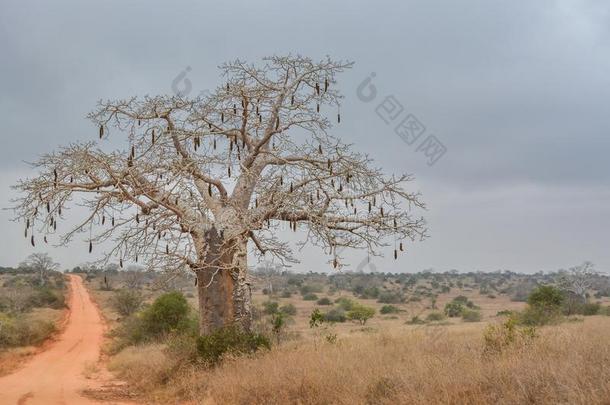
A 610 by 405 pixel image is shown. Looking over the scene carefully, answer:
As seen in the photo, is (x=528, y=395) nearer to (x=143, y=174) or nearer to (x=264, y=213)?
(x=264, y=213)

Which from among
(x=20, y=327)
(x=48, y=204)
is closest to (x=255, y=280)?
(x=48, y=204)

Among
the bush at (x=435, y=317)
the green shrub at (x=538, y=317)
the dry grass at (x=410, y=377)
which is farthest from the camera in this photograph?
the bush at (x=435, y=317)

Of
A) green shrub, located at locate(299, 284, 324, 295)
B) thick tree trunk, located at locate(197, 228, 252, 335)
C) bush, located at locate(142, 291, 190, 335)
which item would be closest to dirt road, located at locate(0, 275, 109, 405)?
bush, located at locate(142, 291, 190, 335)

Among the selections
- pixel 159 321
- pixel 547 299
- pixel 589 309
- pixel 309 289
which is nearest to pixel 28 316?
pixel 159 321

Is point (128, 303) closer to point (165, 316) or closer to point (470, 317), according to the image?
point (165, 316)

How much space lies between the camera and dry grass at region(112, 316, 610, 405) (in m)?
5.73

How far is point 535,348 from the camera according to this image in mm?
7965

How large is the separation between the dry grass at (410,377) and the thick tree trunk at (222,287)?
1.01 m

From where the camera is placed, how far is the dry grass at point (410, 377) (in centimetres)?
573

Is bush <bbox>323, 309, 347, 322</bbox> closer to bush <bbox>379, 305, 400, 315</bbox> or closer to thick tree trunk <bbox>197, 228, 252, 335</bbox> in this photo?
bush <bbox>379, 305, 400, 315</bbox>

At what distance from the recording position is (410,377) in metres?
7.06

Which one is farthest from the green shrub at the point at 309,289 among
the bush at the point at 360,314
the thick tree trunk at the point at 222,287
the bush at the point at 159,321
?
the thick tree trunk at the point at 222,287

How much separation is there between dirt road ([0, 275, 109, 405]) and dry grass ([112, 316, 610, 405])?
7.22 feet

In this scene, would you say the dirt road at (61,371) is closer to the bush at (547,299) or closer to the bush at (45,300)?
the bush at (45,300)
